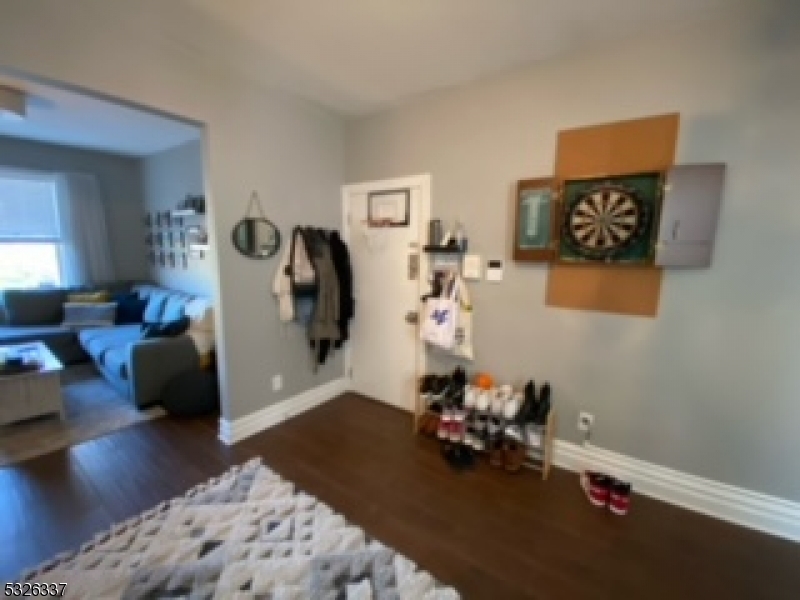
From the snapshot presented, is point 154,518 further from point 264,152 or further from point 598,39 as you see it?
point 598,39

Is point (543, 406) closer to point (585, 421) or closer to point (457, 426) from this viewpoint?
point (585, 421)

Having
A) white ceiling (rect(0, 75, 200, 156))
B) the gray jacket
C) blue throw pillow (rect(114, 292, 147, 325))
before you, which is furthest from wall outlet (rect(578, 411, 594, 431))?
blue throw pillow (rect(114, 292, 147, 325))

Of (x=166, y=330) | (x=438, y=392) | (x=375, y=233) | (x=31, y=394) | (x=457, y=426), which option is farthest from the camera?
(x=166, y=330)

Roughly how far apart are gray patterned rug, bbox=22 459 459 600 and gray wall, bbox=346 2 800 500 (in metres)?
1.42

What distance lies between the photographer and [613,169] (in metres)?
2.01

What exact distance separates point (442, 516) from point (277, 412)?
157cm

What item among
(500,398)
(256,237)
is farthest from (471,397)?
(256,237)

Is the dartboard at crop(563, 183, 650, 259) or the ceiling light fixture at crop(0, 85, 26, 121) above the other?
the ceiling light fixture at crop(0, 85, 26, 121)

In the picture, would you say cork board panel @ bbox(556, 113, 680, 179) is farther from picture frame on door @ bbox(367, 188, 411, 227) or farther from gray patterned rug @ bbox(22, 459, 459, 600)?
gray patterned rug @ bbox(22, 459, 459, 600)

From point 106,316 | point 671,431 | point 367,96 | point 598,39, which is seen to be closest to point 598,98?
point 598,39

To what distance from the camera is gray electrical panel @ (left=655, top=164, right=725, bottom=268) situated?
176 centimetres

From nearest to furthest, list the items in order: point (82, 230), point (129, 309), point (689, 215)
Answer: point (689, 215) → point (129, 309) → point (82, 230)

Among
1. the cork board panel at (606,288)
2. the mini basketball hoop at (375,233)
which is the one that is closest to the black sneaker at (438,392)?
the cork board panel at (606,288)

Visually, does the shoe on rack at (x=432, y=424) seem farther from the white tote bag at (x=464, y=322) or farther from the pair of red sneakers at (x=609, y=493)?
the pair of red sneakers at (x=609, y=493)
